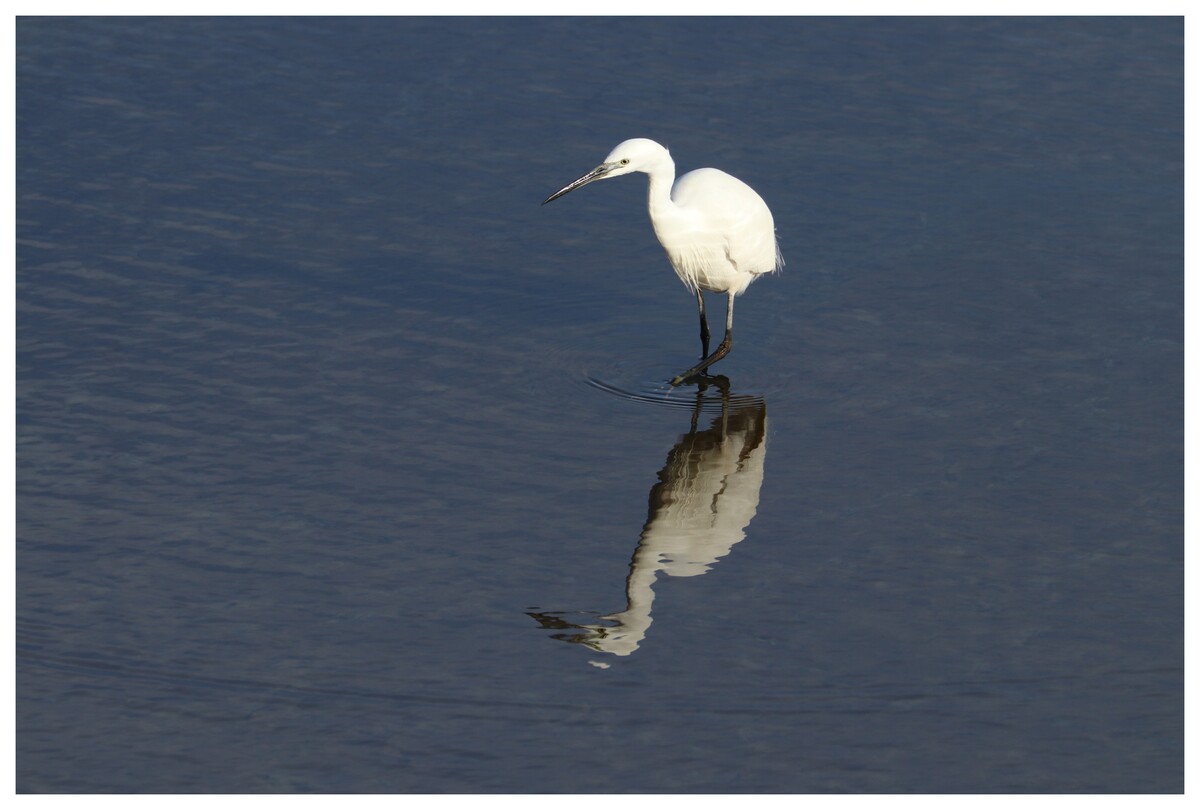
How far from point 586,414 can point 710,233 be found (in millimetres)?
1748

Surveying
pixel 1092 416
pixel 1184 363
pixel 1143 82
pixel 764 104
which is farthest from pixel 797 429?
pixel 1143 82

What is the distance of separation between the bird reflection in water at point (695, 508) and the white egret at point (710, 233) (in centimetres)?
73

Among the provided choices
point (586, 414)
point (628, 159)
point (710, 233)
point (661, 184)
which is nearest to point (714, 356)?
point (710, 233)

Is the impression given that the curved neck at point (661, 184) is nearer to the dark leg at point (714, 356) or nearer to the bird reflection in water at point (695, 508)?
the dark leg at point (714, 356)

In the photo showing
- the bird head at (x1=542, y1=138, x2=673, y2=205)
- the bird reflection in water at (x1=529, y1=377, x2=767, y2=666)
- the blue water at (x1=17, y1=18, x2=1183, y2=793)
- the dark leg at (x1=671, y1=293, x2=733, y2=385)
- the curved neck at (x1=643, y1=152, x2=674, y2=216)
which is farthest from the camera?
the dark leg at (x1=671, y1=293, x2=733, y2=385)

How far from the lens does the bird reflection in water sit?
9961 millimetres

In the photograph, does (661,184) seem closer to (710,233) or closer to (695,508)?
(710,233)

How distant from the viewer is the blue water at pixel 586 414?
9.12 m

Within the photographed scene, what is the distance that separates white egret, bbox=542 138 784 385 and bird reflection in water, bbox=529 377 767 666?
73 centimetres

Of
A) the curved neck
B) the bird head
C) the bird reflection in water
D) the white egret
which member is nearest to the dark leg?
the white egret

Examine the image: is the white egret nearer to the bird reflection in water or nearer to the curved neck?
the curved neck

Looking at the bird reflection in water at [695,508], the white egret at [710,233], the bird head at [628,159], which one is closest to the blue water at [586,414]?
the bird reflection in water at [695,508]

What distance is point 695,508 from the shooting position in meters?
11.4

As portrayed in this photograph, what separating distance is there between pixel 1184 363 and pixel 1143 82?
6.26 metres
